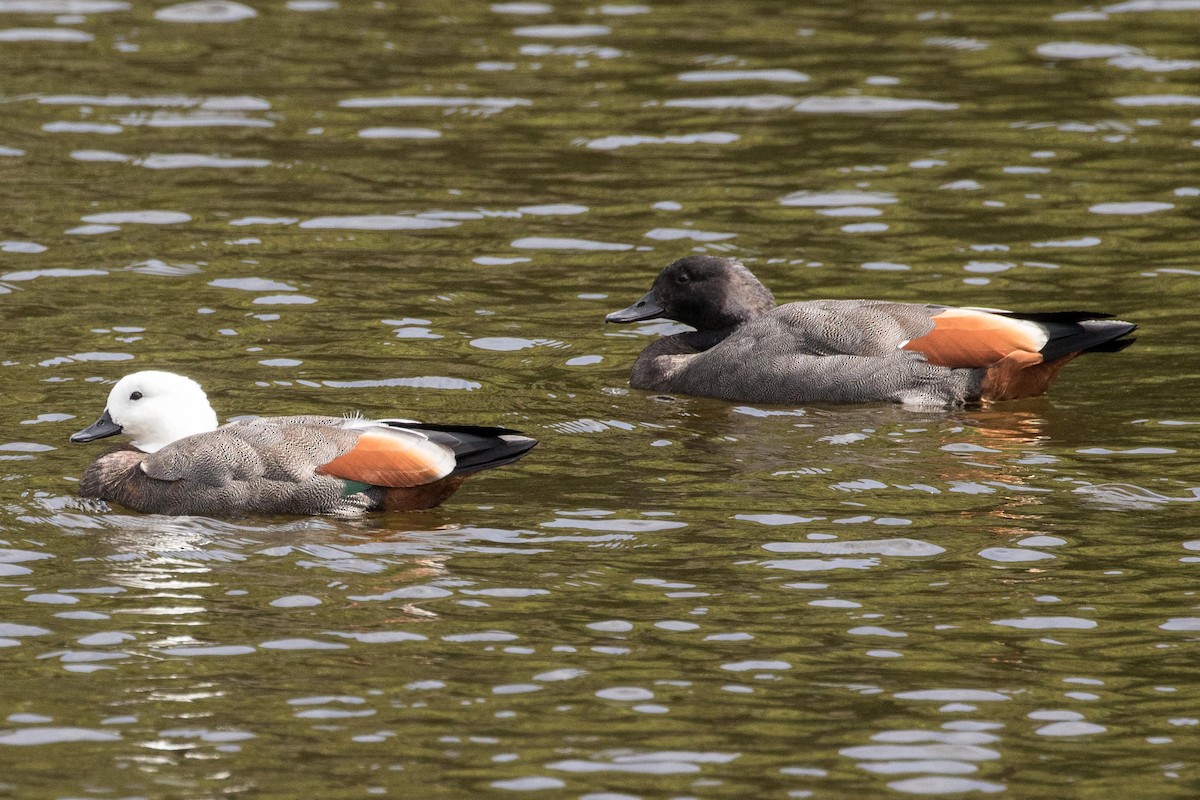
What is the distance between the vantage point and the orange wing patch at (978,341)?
1197cm

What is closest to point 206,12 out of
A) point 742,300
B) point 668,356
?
point 742,300

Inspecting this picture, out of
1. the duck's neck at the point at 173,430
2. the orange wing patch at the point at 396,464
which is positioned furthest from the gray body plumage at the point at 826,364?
the duck's neck at the point at 173,430

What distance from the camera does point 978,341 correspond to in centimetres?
1205

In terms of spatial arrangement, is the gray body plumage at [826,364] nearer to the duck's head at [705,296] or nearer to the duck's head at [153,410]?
the duck's head at [705,296]

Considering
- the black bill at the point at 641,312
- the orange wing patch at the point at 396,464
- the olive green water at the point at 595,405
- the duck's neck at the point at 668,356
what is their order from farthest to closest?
the black bill at the point at 641,312, the duck's neck at the point at 668,356, the orange wing patch at the point at 396,464, the olive green water at the point at 595,405

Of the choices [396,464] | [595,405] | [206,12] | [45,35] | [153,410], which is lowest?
[595,405]

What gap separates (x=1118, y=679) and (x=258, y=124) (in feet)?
39.2

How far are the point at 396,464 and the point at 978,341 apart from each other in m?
3.90

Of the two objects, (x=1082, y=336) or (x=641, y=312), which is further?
(x=641, y=312)

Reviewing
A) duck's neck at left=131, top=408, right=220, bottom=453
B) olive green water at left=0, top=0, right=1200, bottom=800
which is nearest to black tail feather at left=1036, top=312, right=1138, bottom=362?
olive green water at left=0, top=0, right=1200, bottom=800

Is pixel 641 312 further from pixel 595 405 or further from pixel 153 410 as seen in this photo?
pixel 153 410

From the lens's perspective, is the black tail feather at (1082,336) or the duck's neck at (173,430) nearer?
the duck's neck at (173,430)

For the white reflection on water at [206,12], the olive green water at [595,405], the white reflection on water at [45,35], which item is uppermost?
the white reflection on water at [206,12]

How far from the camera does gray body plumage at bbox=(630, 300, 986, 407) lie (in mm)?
12070
